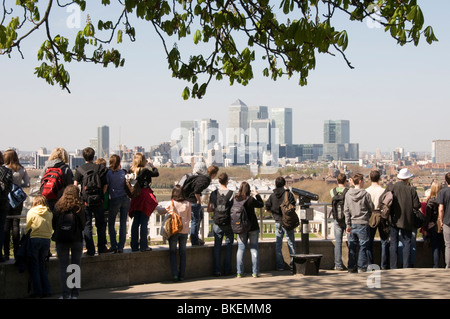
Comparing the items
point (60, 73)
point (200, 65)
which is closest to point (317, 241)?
point (200, 65)

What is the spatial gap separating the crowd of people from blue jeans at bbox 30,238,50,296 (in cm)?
1

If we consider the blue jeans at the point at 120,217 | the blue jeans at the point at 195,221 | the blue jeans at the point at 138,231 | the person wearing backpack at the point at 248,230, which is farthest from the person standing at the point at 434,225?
the blue jeans at the point at 120,217

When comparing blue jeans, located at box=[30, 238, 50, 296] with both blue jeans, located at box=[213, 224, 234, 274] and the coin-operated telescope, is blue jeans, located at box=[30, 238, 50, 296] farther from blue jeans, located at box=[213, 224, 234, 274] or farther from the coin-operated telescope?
the coin-operated telescope

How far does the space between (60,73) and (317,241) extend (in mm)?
5289

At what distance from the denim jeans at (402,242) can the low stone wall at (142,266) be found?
700 mm

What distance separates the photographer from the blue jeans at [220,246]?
460 inches

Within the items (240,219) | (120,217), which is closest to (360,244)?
(240,219)

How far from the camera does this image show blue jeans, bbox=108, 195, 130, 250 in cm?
1069

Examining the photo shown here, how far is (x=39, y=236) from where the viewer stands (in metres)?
9.34

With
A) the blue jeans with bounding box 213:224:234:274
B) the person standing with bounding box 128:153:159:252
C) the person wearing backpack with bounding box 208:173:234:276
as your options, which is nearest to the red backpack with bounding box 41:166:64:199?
the person standing with bounding box 128:153:159:252

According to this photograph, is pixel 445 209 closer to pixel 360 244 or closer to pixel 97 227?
pixel 360 244

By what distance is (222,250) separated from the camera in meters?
12.1

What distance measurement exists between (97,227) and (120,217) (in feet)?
1.35
